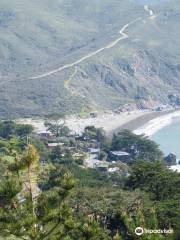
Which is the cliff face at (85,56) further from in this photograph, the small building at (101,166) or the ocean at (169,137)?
the small building at (101,166)

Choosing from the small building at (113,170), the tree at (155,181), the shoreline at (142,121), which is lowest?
the small building at (113,170)

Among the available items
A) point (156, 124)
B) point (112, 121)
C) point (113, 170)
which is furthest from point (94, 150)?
point (156, 124)

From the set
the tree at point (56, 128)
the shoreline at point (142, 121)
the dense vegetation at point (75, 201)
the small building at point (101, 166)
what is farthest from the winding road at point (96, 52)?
the small building at point (101, 166)

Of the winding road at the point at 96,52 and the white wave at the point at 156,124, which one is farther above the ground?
the winding road at the point at 96,52

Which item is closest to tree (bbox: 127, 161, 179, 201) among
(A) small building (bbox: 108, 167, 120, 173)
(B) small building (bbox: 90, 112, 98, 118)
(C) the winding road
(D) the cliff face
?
(A) small building (bbox: 108, 167, 120, 173)

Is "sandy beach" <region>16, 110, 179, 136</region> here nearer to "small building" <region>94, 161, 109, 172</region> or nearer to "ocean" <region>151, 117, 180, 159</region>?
"ocean" <region>151, 117, 180, 159</region>

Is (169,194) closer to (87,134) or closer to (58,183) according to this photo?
(58,183)
